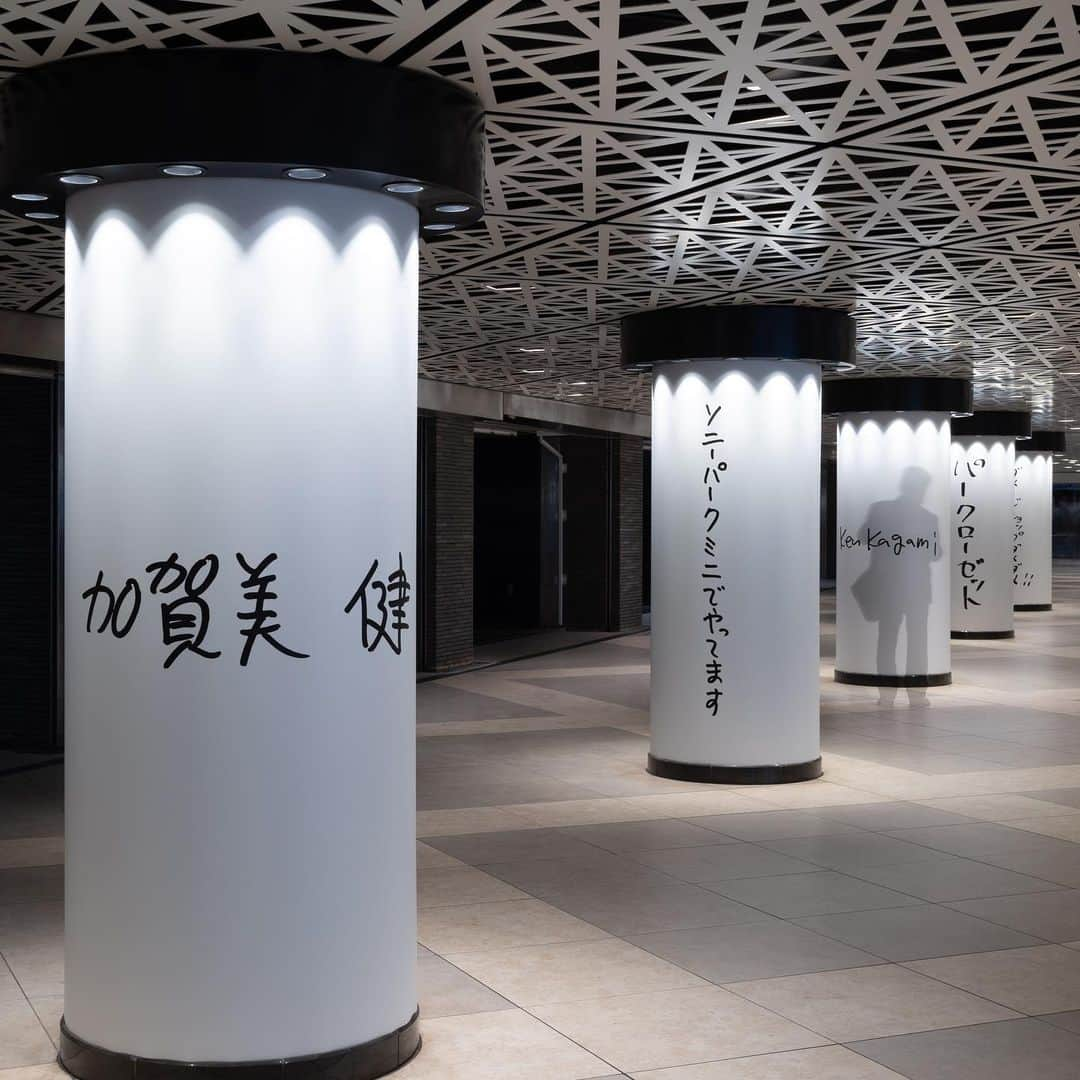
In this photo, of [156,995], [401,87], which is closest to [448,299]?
[401,87]

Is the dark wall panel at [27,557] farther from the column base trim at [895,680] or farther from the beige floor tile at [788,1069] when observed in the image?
the column base trim at [895,680]

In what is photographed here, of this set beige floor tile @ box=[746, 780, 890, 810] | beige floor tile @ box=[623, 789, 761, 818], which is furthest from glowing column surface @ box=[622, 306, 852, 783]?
beige floor tile @ box=[623, 789, 761, 818]

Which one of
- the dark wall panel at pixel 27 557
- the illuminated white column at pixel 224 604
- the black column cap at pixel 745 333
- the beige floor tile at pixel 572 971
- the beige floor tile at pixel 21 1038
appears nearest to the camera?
the illuminated white column at pixel 224 604

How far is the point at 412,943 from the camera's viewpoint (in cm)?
589

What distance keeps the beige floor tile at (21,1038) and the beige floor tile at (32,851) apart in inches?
102

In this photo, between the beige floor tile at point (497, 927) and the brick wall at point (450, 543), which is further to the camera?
the brick wall at point (450, 543)

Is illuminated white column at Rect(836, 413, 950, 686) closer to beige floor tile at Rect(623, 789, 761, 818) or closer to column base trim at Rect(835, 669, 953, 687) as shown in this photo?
column base trim at Rect(835, 669, 953, 687)

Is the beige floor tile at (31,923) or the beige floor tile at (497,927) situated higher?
the beige floor tile at (31,923)

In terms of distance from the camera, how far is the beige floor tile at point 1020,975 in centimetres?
645

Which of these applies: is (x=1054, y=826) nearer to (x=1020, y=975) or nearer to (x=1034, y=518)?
(x=1020, y=975)

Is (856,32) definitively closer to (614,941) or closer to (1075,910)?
(614,941)

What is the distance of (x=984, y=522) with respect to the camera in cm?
2470

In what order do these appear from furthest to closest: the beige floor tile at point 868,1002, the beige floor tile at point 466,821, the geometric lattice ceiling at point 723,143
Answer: the beige floor tile at point 466,821 < the beige floor tile at point 868,1002 < the geometric lattice ceiling at point 723,143

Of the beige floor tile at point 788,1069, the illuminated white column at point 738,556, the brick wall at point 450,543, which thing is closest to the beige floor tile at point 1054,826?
the illuminated white column at point 738,556
